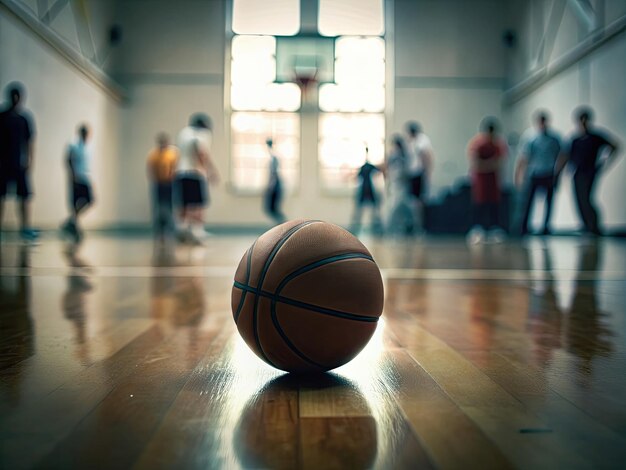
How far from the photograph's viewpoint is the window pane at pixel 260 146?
14.9 m

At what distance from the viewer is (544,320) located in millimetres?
2223

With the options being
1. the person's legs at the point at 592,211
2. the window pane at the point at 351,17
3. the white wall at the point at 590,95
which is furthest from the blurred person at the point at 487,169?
the window pane at the point at 351,17

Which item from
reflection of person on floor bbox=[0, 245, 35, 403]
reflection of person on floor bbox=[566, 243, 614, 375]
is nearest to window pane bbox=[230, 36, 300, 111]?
reflection of person on floor bbox=[0, 245, 35, 403]

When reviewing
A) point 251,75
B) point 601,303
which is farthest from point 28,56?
point 601,303

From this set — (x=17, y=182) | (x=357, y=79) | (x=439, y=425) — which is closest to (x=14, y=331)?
(x=439, y=425)

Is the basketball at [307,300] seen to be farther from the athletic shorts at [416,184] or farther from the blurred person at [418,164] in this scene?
the athletic shorts at [416,184]

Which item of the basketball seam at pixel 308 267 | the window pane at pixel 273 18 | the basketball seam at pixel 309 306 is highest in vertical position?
the window pane at pixel 273 18

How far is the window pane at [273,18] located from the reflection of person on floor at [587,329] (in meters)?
12.8

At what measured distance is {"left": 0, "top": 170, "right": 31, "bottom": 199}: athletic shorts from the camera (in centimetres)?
716

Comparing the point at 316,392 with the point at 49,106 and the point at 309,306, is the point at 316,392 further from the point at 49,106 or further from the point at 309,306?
the point at 49,106

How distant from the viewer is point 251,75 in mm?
14898

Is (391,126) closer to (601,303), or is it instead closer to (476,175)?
(476,175)

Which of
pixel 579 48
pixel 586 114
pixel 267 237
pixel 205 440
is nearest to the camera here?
pixel 205 440

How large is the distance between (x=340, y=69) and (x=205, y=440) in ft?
48.1
